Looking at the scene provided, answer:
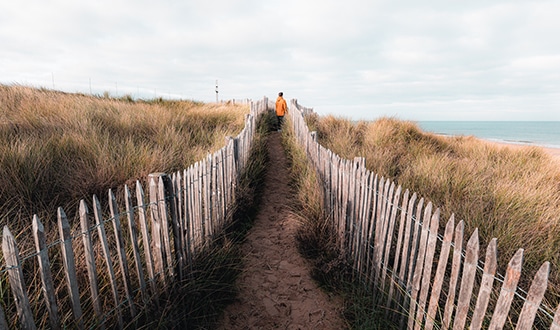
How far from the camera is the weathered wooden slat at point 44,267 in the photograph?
1.53m

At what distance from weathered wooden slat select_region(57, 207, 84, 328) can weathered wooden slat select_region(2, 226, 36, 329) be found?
0.68 ft

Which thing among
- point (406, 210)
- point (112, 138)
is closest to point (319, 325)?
point (406, 210)

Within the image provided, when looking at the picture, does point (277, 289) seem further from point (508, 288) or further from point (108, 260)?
point (508, 288)

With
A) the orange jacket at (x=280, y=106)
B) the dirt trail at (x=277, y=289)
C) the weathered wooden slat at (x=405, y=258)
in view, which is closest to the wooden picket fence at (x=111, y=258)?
the dirt trail at (x=277, y=289)

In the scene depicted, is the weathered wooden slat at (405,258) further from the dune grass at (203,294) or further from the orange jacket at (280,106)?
the orange jacket at (280,106)

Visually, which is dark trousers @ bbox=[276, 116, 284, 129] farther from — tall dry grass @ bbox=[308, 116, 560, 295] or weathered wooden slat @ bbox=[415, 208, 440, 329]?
weathered wooden slat @ bbox=[415, 208, 440, 329]

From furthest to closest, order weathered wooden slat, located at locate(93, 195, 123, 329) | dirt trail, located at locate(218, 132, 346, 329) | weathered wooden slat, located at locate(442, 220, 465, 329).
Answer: dirt trail, located at locate(218, 132, 346, 329), weathered wooden slat, located at locate(442, 220, 465, 329), weathered wooden slat, located at locate(93, 195, 123, 329)

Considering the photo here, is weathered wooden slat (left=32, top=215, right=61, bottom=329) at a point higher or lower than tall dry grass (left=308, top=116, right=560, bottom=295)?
higher

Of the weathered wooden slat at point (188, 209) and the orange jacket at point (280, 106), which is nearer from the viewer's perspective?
the weathered wooden slat at point (188, 209)

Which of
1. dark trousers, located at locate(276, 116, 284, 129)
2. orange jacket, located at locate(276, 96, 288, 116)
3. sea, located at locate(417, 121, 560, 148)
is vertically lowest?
sea, located at locate(417, 121, 560, 148)

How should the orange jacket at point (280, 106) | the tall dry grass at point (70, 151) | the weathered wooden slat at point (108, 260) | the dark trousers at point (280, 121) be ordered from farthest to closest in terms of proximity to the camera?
the dark trousers at point (280, 121)
the orange jacket at point (280, 106)
the tall dry grass at point (70, 151)
the weathered wooden slat at point (108, 260)

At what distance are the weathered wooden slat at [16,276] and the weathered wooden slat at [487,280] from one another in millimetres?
2464

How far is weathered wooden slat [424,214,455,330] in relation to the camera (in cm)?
216

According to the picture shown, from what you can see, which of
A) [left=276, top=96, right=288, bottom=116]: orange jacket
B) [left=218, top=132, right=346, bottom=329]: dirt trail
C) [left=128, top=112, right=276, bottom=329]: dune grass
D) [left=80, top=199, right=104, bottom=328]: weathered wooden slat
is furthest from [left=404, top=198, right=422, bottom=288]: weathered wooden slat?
[left=276, top=96, right=288, bottom=116]: orange jacket
